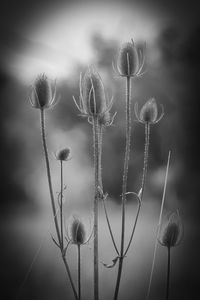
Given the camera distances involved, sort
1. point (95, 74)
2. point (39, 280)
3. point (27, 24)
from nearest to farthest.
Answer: point (95, 74) < point (27, 24) < point (39, 280)

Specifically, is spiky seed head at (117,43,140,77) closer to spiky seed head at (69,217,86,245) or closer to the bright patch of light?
spiky seed head at (69,217,86,245)

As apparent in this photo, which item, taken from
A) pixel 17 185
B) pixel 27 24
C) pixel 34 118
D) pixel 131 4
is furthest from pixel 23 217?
pixel 131 4

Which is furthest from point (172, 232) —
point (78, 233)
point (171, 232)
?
point (78, 233)

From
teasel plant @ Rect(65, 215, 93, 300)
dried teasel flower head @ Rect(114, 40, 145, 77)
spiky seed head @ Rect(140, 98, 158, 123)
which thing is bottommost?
teasel plant @ Rect(65, 215, 93, 300)

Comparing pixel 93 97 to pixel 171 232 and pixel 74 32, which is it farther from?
pixel 74 32

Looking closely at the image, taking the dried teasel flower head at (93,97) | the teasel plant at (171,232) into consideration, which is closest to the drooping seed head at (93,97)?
the dried teasel flower head at (93,97)

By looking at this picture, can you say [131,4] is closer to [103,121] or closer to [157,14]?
[157,14]

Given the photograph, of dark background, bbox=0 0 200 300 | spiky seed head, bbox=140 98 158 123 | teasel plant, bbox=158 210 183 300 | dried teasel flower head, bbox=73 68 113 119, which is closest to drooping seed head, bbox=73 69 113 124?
dried teasel flower head, bbox=73 68 113 119
